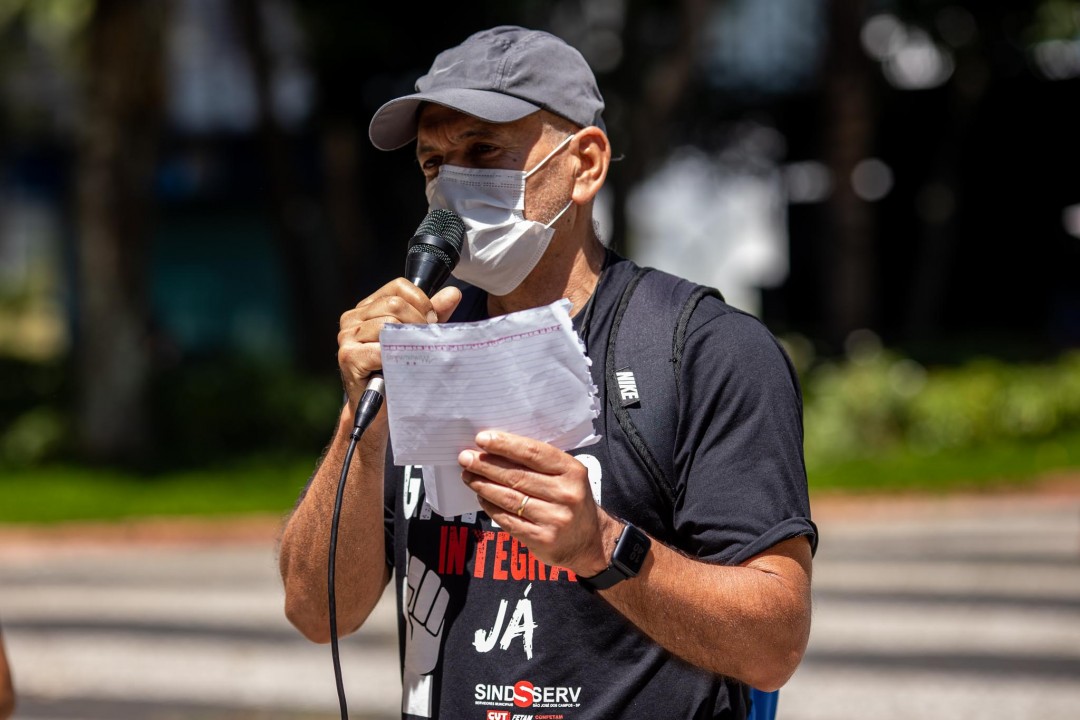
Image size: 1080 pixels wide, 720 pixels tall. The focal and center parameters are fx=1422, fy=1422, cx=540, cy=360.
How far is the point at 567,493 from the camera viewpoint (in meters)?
1.87

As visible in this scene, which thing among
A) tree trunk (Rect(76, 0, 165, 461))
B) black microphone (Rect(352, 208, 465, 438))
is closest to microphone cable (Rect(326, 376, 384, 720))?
black microphone (Rect(352, 208, 465, 438))

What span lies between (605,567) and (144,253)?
43.4 ft

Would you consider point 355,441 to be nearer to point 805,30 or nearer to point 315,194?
point 315,194

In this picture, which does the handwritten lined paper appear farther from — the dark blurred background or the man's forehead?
the dark blurred background

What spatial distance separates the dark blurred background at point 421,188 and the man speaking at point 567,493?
10252 millimetres

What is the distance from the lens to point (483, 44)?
7.68 feet

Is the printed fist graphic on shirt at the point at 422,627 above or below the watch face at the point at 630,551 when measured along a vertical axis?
below

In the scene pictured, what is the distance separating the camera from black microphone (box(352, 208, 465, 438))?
2.07 m

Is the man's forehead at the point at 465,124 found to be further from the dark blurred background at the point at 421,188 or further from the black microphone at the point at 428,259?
the dark blurred background at the point at 421,188

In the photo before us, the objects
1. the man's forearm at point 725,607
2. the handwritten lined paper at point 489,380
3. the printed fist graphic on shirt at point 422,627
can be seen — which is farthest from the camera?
the printed fist graphic on shirt at point 422,627

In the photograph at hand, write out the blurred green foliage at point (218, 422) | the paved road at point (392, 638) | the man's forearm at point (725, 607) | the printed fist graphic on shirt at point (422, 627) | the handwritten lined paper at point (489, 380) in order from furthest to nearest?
the blurred green foliage at point (218, 422) → the paved road at point (392, 638) → the printed fist graphic on shirt at point (422, 627) → the man's forearm at point (725, 607) → the handwritten lined paper at point (489, 380)

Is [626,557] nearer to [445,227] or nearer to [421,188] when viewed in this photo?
[445,227]

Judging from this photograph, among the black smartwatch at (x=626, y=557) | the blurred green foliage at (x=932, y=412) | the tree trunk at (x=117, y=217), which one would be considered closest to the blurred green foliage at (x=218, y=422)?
the tree trunk at (x=117, y=217)

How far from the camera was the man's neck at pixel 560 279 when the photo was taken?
2400 millimetres
